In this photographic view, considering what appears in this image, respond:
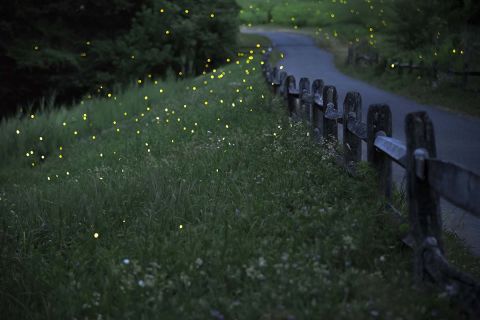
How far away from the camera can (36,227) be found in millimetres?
7164

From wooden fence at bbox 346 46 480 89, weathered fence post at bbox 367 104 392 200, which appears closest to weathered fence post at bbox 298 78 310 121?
weathered fence post at bbox 367 104 392 200

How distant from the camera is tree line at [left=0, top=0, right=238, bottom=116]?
84.7 ft

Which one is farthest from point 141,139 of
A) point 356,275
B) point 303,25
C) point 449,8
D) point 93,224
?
point 303,25

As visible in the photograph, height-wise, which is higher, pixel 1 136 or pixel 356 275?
pixel 356 275

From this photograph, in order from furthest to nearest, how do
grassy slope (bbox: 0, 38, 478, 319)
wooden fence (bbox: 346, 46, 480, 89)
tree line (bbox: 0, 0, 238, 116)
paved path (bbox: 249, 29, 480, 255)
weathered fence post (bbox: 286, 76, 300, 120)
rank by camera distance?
tree line (bbox: 0, 0, 238, 116) < wooden fence (bbox: 346, 46, 480, 89) < weathered fence post (bbox: 286, 76, 300, 120) < paved path (bbox: 249, 29, 480, 255) < grassy slope (bbox: 0, 38, 478, 319)

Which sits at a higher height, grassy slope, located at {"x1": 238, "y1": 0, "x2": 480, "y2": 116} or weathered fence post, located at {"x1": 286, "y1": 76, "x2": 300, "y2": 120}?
weathered fence post, located at {"x1": 286, "y1": 76, "x2": 300, "y2": 120}

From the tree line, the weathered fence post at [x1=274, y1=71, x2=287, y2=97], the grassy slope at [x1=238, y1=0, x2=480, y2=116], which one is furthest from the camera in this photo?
the tree line

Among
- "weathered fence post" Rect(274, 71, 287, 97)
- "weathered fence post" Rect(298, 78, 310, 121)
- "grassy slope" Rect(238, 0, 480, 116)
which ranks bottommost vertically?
"grassy slope" Rect(238, 0, 480, 116)

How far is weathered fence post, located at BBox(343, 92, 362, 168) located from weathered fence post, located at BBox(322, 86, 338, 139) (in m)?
0.81

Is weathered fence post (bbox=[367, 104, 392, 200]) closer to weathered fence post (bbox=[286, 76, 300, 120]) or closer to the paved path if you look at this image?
the paved path

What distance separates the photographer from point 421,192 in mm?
4883

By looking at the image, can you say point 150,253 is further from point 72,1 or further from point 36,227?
point 72,1

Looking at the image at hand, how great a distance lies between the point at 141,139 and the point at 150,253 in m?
6.95

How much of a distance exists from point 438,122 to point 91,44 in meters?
16.0
